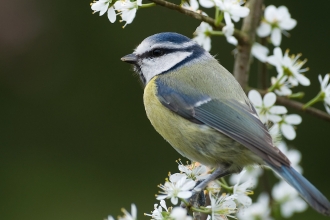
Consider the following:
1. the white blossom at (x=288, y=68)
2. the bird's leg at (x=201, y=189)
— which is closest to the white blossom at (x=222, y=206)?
the bird's leg at (x=201, y=189)

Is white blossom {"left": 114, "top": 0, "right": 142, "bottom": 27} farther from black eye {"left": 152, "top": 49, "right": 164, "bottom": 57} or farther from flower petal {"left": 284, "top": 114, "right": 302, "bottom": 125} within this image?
flower petal {"left": 284, "top": 114, "right": 302, "bottom": 125}

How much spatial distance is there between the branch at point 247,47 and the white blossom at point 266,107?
16 cm

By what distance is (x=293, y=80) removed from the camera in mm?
1838

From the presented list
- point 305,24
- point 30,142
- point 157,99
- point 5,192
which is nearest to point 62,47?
point 30,142

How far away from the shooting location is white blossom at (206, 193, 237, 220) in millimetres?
1439

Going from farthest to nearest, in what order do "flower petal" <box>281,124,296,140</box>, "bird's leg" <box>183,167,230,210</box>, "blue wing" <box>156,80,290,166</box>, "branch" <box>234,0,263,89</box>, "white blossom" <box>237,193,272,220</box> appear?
"white blossom" <box>237,193,272,220</box>
"branch" <box>234,0,263,89</box>
"flower petal" <box>281,124,296,140</box>
"blue wing" <box>156,80,290,166</box>
"bird's leg" <box>183,167,230,210</box>

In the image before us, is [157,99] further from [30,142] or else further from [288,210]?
[30,142]

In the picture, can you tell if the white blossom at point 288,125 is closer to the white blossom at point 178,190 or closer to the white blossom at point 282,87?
the white blossom at point 282,87

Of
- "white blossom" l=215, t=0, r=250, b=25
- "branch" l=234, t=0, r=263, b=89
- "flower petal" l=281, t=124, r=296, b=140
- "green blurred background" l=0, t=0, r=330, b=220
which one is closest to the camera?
"white blossom" l=215, t=0, r=250, b=25

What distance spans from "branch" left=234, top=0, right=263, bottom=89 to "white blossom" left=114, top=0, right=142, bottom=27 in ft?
1.37

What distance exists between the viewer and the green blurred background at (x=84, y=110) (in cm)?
391

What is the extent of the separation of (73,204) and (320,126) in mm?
1714

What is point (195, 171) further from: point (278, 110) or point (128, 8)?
point (128, 8)

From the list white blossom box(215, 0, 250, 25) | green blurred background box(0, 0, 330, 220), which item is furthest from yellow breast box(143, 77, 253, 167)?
green blurred background box(0, 0, 330, 220)
